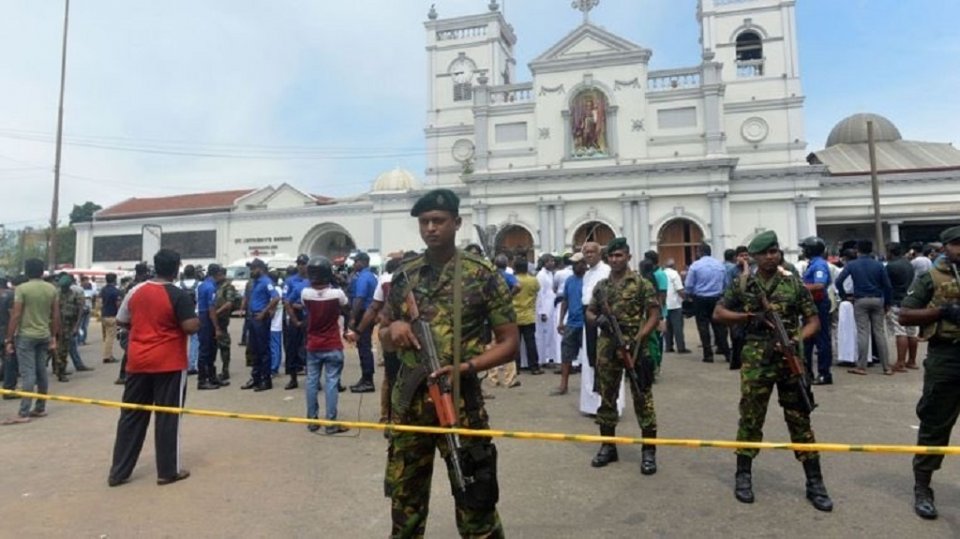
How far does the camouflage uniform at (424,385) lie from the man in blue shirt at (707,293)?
24.8 ft

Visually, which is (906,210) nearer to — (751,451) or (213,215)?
(751,451)

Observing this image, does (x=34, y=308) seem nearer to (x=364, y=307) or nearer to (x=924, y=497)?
(x=364, y=307)

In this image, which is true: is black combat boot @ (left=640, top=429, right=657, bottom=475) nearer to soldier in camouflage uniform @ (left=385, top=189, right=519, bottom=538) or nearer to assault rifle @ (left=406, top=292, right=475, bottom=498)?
soldier in camouflage uniform @ (left=385, top=189, right=519, bottom=538)

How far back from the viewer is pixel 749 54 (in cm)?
2972

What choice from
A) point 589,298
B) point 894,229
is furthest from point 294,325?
point 894,229

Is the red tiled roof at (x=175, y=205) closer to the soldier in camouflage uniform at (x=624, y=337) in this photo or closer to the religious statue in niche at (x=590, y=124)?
the religious statue in niche at (x=590, y=124)

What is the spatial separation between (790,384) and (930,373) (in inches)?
31.1

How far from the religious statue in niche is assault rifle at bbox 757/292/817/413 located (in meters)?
25.3

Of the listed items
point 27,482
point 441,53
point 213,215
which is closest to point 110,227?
point 213,215

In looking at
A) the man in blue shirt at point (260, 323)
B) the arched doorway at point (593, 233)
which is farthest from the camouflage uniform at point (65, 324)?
the arched doorway at point (593, 233)

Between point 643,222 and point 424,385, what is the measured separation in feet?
84.7

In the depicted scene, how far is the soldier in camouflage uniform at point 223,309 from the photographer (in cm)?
817

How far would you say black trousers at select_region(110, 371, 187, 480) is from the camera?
4273mm

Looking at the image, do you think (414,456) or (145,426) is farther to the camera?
(145,426)
